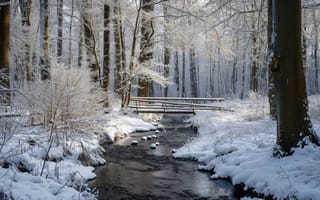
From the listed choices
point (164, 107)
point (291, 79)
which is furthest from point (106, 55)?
point (291, 79)

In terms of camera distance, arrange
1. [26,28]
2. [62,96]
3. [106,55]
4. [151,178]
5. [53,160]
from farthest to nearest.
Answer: [106,55]
[26,28]
[62,96]
[151,178]
[53,160]

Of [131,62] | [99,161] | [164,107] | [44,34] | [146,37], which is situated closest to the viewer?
[99,161]

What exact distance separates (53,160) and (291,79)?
523 centimetres

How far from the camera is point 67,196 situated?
554 centimetres

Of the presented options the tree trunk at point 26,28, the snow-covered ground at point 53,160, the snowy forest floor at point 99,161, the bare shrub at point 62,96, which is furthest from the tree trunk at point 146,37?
the bare shrub at point 62,96

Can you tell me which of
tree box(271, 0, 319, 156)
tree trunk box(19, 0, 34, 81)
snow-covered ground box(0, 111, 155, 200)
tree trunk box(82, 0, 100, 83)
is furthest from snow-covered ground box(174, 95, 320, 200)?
tree trunk box(19, 0, 34, 81)

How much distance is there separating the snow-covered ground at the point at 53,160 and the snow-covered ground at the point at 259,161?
106 inches

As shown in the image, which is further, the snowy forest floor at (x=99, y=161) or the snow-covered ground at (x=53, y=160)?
the snowy forest floor at (x=99, y=161)

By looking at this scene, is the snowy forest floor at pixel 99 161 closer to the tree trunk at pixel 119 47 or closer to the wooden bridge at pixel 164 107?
the wooden bridge at pixel 164 107

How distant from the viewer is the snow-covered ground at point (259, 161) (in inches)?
237

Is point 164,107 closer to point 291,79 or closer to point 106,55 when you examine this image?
point 106,55

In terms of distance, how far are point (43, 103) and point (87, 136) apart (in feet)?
4.86

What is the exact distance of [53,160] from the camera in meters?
8.42

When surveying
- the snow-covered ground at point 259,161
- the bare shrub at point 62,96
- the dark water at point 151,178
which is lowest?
the dark water at point 151,178
